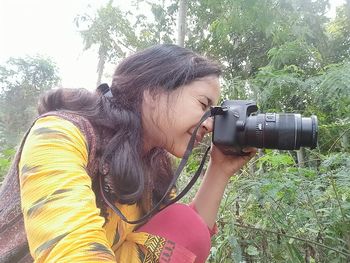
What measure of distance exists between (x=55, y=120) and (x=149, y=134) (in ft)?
1.08

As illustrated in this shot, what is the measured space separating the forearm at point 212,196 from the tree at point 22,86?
383 inches

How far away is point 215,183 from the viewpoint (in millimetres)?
1302

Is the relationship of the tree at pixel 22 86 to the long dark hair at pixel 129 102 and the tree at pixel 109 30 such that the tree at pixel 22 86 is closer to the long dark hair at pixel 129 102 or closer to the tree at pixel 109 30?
the tree at pixel 109 30

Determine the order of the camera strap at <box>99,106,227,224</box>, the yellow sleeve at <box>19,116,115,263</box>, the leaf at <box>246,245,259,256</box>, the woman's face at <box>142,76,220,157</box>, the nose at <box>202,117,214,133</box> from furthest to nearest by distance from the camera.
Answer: the leaf at <box>246,245,259,256</box> < the nose at <box>202,117,214,133</box> < the woman's face at <box>142,76,220,157</box> < the camera strap at <box>99,106,227,224</box> < the yellow sleeve at <box>19,116,115,263</box>

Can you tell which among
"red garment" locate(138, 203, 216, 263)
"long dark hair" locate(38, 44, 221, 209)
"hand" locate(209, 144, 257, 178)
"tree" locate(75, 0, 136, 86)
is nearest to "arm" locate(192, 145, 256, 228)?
"hand" locate(209, 144, 257, 178)

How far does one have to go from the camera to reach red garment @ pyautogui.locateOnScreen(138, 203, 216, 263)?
41.4 inches

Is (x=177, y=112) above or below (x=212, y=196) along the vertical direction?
above

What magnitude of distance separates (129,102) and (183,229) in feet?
1.28

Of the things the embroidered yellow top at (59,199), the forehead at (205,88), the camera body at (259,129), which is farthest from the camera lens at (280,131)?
the embroidered yellow top at (59,199)

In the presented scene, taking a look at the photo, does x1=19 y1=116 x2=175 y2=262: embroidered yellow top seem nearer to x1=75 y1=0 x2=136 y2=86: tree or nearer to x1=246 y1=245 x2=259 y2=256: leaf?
x1=246 y1=245 x2=259 y2=256: leaf

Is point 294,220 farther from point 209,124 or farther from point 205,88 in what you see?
point 205,88

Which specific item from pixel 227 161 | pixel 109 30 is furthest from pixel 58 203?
pixel 109 30

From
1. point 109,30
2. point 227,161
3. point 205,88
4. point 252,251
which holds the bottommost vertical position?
point 252,251

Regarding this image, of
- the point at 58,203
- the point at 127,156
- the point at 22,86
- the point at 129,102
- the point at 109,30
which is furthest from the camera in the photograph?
the point at 22,86
